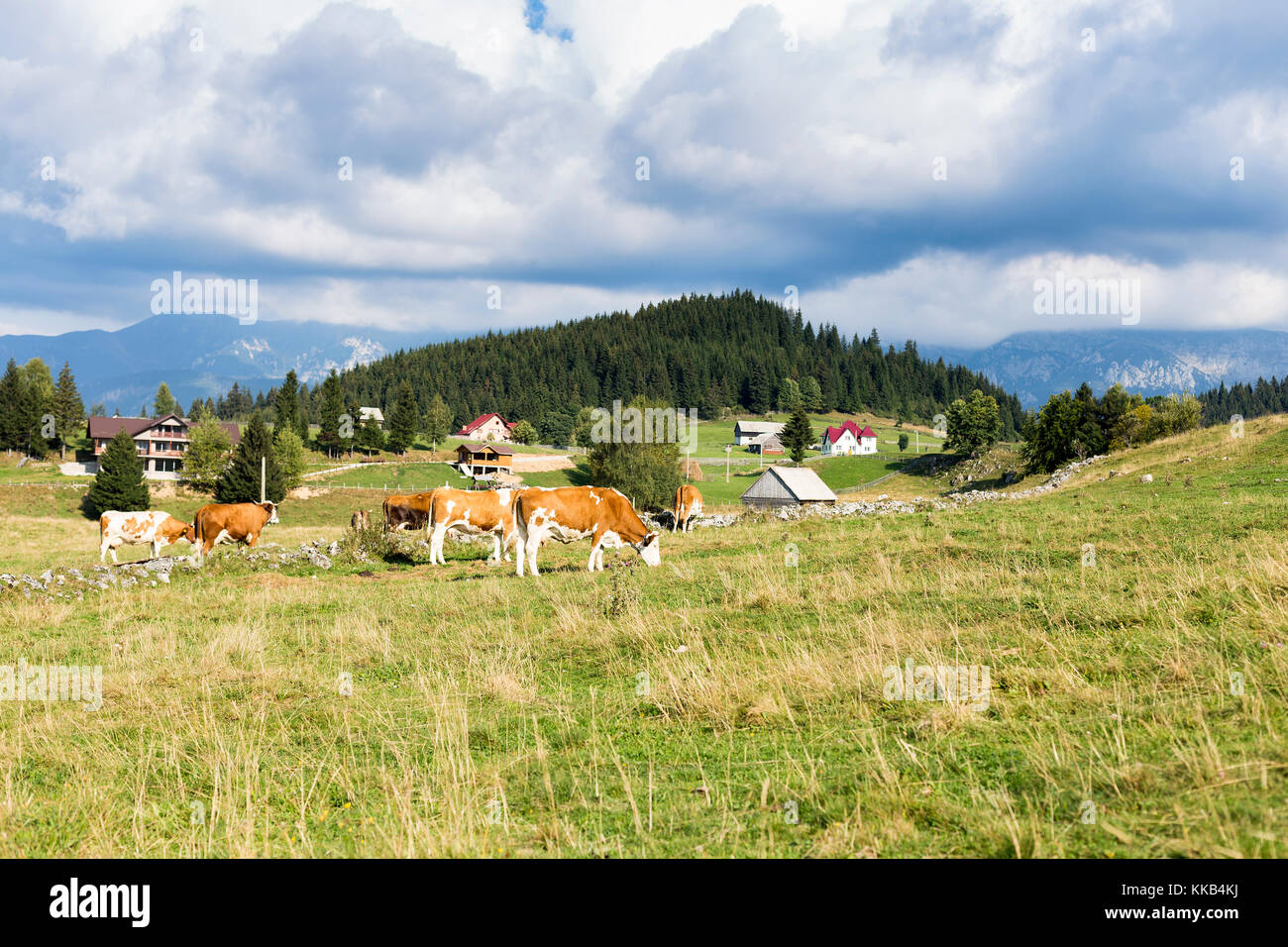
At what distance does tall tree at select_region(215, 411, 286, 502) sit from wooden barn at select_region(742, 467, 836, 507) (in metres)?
46.7

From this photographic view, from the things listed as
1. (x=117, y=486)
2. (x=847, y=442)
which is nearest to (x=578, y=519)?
(x=117, y=486)

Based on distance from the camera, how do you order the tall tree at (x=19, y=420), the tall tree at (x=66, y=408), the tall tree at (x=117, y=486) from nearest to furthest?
the tall tree at (x=117, y=486) < the tall tree at (x=19, y=420) < the tall tree at (x=66, y=408)

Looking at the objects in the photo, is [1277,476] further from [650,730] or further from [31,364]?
[31,364]

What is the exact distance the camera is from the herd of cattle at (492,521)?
19.3 m

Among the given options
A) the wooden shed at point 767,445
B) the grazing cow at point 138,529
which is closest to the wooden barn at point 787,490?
the grazing cow at point 138,529

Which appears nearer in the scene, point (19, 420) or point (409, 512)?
point (409, 512)

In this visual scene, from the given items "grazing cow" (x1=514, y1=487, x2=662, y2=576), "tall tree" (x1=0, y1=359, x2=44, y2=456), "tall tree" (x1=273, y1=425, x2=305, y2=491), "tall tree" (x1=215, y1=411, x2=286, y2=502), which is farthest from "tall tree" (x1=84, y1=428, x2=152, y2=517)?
"grazing cow" (x1=514, y1=487, x2=662, y2=576)

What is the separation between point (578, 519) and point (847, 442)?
138 m

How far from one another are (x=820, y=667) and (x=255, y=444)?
7793 cm

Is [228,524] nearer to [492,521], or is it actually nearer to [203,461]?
[492,521]

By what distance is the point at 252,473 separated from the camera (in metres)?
72.8

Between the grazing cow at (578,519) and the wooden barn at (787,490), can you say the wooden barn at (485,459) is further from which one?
the grazing cow at (578,519)

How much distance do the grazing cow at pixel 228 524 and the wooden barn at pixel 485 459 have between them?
87.9m
